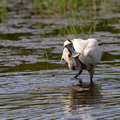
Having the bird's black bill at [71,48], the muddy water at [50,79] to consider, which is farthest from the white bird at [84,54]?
the muddy water at [50,79]

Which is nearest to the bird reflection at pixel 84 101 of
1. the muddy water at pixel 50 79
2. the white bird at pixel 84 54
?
the muddy water at pixel 50 79

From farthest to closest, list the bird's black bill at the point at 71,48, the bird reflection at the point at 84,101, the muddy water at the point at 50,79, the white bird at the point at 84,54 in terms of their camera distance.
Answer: the white bird at the point at 84,54 < the bird's black bill at the point at 71,48 < the muddy water at the point at 50,79 < the bird reflection at the point at 84,101

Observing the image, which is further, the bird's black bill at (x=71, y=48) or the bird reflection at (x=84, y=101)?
the bird's black bill at (x=71, y=48)

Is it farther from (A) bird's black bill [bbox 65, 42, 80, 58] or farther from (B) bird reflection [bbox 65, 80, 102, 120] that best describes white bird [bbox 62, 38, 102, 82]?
(B) bird reflection [bbox 65, 80, 102, 120]

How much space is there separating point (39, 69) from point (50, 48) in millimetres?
2450

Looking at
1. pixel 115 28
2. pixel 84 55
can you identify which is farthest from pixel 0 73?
pixel 115 28

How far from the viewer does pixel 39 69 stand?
375 inches

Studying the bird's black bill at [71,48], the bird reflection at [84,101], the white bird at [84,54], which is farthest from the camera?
the white bird at [84,54]

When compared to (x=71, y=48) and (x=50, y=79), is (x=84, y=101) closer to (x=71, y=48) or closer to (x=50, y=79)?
(x=71, y=48)

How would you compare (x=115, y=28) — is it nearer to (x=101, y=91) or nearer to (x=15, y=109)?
(x=101, y=91)

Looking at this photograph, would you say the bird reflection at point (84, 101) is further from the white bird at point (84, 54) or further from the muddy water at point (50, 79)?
the white bird at point (84, 54)

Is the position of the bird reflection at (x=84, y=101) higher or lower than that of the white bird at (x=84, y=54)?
lower

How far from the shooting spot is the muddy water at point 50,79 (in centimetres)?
595

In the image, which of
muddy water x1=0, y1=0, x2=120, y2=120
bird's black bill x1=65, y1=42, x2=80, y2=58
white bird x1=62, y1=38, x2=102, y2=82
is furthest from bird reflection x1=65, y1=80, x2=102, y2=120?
bird's black bill x1=65, y1=42, x2=80, y2=58
